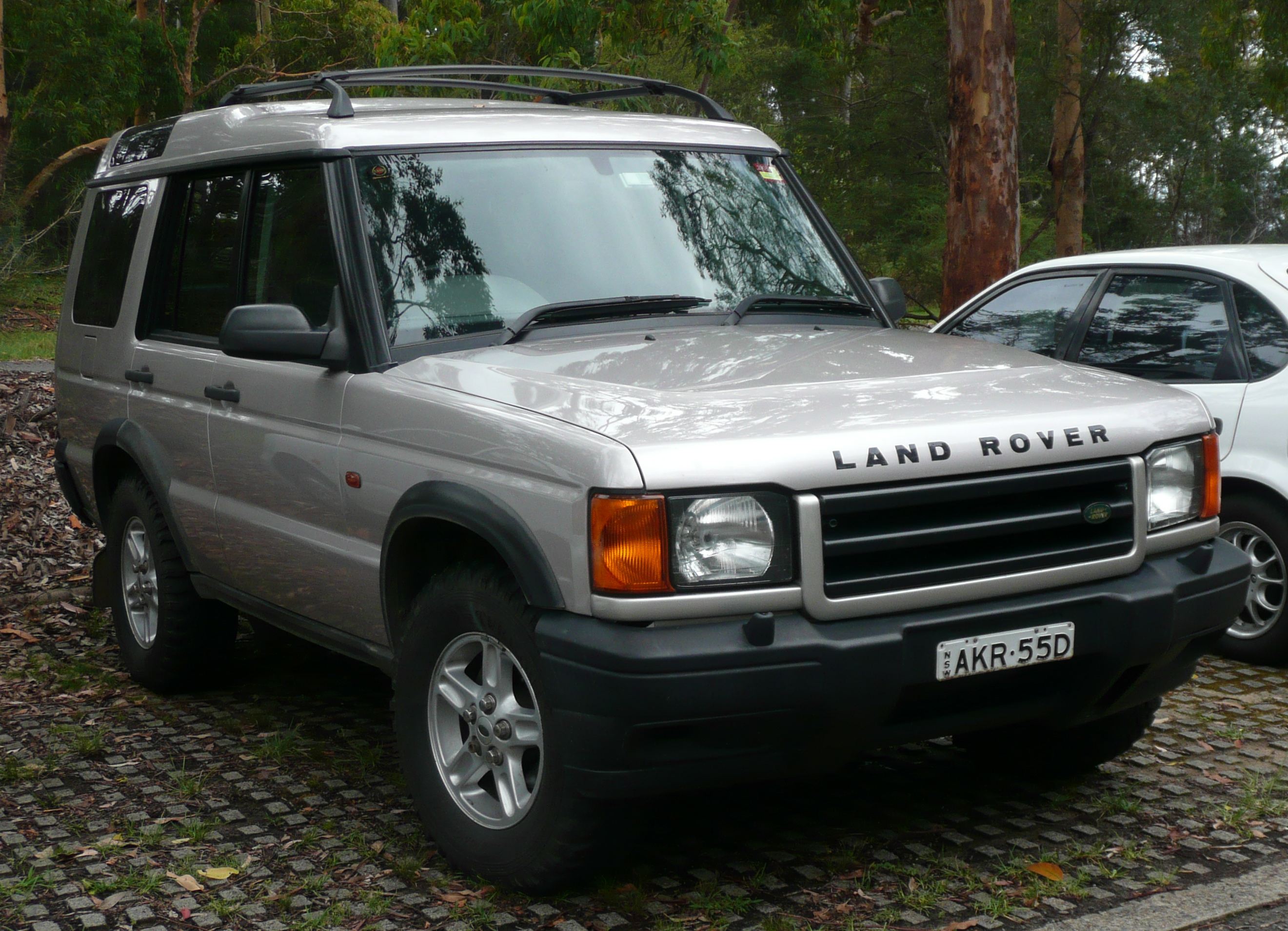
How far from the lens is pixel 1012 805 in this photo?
4586mm

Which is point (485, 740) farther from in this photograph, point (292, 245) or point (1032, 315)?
point (1032, 315)

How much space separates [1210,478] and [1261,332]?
7.48ft

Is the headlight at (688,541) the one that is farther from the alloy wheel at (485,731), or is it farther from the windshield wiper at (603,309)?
the windshield wiper at (603,309)

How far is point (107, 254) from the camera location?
20.6ft

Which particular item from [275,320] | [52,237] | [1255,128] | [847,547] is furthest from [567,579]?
[1255,128]

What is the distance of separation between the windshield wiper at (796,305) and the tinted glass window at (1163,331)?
6.46 feet

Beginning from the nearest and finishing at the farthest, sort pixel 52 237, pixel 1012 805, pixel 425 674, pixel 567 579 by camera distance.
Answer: pixel 567 579 < pixel 425 674 < pixel 1012 805 < pixel 52 237

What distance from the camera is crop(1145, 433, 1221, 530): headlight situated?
12.8 feet

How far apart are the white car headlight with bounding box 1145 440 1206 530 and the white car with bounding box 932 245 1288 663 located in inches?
72.9

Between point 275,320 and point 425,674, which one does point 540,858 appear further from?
point 275,320

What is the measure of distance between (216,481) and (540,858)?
2206 millimetres

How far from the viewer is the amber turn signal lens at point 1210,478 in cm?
403

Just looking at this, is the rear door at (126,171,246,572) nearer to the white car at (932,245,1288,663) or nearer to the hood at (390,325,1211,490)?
the hood at (390,325,1211,490)

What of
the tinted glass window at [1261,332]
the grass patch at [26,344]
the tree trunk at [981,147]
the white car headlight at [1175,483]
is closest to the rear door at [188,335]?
the white car headlight at [1175,483]
